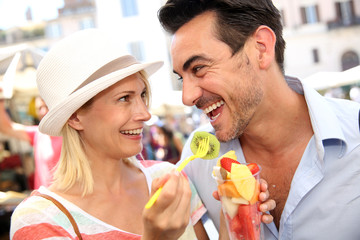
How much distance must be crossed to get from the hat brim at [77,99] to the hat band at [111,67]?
0.07 meters

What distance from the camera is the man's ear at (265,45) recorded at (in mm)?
2102

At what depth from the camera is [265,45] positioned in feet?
6.93

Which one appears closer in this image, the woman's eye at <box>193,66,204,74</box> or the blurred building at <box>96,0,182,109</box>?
the woman's eye at <box>193,66,204,74</box>

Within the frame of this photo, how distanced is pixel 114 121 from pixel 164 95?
1239 centimetres

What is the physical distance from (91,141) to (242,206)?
0.94 metres

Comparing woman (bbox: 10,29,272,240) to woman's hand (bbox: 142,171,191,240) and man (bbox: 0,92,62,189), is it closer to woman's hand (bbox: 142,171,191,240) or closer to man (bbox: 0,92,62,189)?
woman's hand (bbox: 142,171,191,240)

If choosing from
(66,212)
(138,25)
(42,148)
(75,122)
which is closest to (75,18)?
(138,25)

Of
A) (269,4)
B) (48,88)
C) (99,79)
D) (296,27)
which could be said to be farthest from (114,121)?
→ (296,27)

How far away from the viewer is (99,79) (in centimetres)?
179

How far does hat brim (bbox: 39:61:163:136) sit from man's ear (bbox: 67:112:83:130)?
2.2 inches

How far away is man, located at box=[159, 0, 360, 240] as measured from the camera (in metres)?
1.88

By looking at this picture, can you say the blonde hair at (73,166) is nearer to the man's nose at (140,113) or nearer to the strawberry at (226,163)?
the man's nose at (140,113)

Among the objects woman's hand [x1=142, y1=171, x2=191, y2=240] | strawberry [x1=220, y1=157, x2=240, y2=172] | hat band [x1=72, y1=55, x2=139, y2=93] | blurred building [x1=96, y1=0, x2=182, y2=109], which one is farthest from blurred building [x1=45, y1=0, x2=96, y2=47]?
woman's hand [x1=142, y1=171, x2=191, y2=240]

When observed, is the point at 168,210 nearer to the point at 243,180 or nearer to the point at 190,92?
the point at 243,180
